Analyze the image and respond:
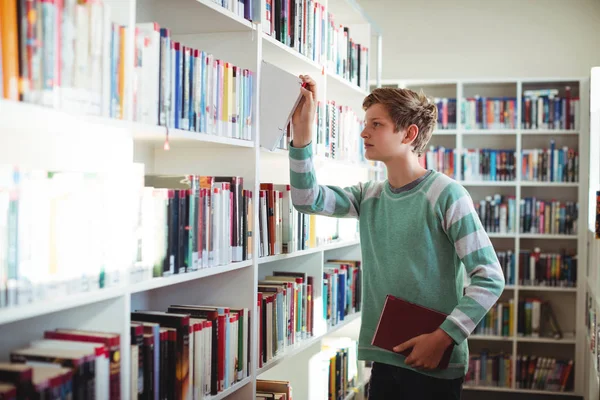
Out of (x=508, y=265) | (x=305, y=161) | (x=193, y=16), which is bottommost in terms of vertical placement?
(x=508, y=265)

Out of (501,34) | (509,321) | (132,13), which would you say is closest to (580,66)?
(501,34)

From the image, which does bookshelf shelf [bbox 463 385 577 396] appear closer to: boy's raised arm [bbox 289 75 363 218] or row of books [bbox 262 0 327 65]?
row of books [bbox 262 0 327 65]

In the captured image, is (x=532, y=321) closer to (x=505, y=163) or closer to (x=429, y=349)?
(x=505, y=163)

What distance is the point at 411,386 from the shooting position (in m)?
2.01

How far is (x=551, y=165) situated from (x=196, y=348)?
3.83m

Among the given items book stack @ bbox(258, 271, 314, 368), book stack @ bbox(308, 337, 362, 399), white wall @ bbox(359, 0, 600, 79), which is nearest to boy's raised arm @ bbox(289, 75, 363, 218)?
book stack @ bbox(258, 271, 314, 368)

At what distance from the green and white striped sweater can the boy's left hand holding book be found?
3 cm

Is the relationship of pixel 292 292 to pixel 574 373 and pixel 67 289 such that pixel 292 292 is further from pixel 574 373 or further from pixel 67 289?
pixel 574 373

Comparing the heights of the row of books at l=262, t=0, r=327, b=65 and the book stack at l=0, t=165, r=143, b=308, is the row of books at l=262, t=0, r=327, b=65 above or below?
above

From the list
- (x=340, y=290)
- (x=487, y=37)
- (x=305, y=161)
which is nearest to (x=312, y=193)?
(x=305, y=161)

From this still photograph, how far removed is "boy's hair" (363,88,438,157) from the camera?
2168 mm

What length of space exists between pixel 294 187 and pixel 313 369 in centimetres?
122

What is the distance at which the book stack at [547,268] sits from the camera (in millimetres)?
4898

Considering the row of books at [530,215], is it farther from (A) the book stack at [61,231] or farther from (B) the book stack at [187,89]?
(A) the book stack at [61,231]
